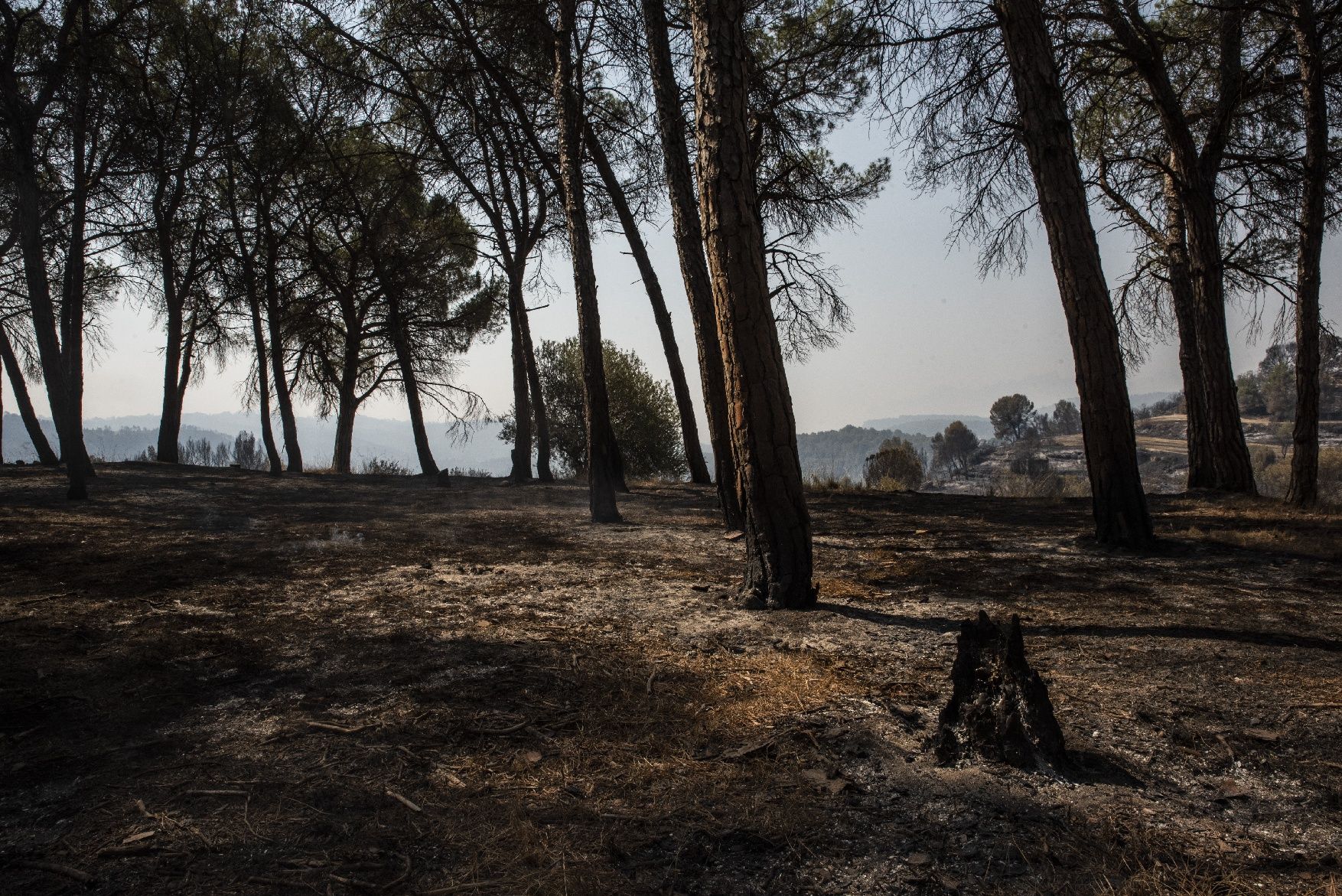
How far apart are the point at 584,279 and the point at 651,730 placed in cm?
623

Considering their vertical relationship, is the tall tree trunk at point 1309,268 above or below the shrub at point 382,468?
above

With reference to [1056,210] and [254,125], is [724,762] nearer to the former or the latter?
[1056,210]

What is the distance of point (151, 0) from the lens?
395 inches

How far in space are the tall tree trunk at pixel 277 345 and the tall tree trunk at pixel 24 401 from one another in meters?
4.48

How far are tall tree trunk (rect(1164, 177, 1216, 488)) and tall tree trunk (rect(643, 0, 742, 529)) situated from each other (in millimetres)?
6680

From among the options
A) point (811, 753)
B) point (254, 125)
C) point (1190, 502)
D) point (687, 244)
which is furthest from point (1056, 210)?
point (254, 125)

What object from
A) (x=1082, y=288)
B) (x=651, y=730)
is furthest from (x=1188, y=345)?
(x=651, y=730)

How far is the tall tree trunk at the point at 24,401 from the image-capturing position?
609 inches

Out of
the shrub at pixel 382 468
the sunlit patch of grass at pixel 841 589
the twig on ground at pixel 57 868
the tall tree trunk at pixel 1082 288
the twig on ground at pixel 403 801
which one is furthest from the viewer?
the shrub at pixel 382 468

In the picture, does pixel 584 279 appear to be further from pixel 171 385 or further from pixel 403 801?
pixel 171 385

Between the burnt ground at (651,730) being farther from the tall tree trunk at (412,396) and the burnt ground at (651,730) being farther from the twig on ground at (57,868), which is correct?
the tall tree trunk at (412,396)

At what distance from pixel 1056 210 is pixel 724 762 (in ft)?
17.4

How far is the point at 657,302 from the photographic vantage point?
12.7 metres

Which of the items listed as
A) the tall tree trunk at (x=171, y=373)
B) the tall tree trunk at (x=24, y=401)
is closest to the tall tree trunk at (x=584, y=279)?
the tall tree trunk at (x=171, y=373)
